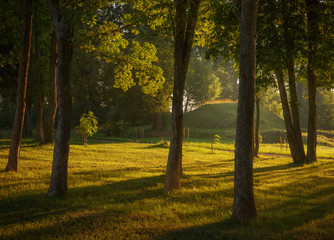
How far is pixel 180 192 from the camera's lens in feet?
26.7

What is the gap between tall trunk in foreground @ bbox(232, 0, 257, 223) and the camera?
546cm

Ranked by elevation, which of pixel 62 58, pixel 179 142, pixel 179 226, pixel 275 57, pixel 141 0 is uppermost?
pixel 141 0

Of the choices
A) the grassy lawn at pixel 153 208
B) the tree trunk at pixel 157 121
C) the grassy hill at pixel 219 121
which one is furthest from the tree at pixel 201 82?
the grassy lawn at pixel 153 208

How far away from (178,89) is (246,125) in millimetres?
3430

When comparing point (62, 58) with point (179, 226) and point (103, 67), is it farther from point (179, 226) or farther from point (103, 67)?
point (103, 67)

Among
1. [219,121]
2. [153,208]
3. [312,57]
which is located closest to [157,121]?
[219,121]

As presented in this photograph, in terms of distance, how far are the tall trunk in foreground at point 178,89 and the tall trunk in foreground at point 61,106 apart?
331 centimetres

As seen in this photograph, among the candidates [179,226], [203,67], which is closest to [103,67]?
[203,67]

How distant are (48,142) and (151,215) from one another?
1579 cm

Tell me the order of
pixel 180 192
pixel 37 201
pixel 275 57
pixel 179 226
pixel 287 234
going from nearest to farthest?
1. pixel 287 234
2. pixel 179 226
3. pixel 37 201
4. pixel 180 192
5. pixel 275 57

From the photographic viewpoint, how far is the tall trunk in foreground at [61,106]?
7336 millimetres

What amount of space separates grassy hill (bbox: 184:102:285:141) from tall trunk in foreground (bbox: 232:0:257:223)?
35562 mm

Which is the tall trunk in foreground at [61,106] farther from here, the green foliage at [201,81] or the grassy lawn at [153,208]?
the green foliage at [201,81]

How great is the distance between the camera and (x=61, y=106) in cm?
736
